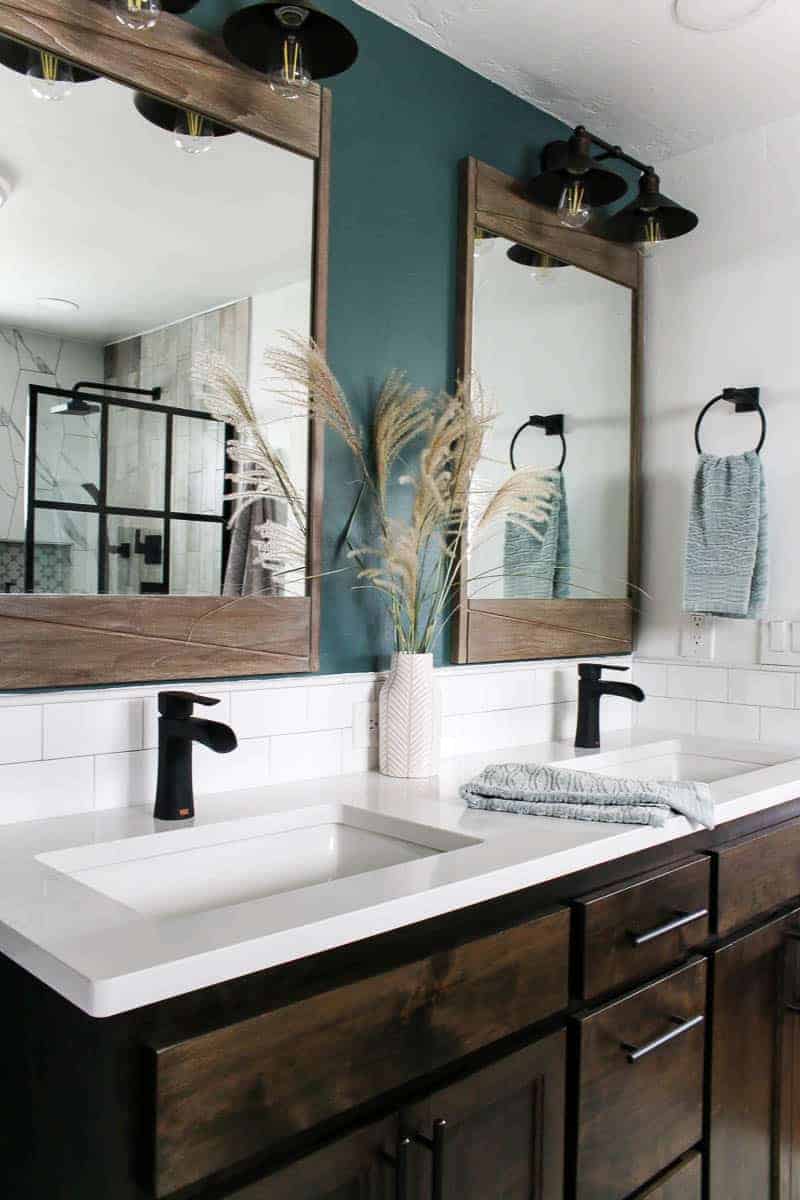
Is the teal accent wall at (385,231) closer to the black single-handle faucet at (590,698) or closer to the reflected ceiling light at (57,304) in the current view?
the black single-handle faucet at (590,698)

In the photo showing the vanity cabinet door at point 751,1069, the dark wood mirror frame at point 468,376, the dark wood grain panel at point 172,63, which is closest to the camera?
the dark wood grain panel at point 172,63

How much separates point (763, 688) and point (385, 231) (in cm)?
140

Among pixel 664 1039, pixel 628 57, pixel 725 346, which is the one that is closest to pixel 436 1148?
pixel 664 1039

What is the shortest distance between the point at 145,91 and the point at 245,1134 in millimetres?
1518

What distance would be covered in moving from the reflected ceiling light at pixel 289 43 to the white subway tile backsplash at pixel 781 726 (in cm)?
171

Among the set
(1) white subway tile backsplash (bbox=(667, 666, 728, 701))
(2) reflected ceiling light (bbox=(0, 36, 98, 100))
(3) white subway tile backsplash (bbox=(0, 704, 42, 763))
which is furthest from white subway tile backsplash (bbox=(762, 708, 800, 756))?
(2) reflected ceiling light (bbox=(0, 36, 98, 100))

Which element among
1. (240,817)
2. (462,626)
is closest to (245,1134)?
(240,817)

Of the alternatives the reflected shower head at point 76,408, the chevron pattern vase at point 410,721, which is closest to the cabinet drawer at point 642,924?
the chevron pattern vase at point 410,721

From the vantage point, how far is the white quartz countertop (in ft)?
3.20

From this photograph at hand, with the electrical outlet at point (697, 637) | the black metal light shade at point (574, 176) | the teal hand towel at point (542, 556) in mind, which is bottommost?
the electrical outlet at point (697, 637)

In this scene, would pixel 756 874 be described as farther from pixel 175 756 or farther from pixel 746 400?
pixel 746 400

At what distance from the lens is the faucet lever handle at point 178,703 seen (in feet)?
4.95

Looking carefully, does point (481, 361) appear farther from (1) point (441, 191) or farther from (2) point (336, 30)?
(2) point (336, 30)

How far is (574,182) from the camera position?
7.36 feet
